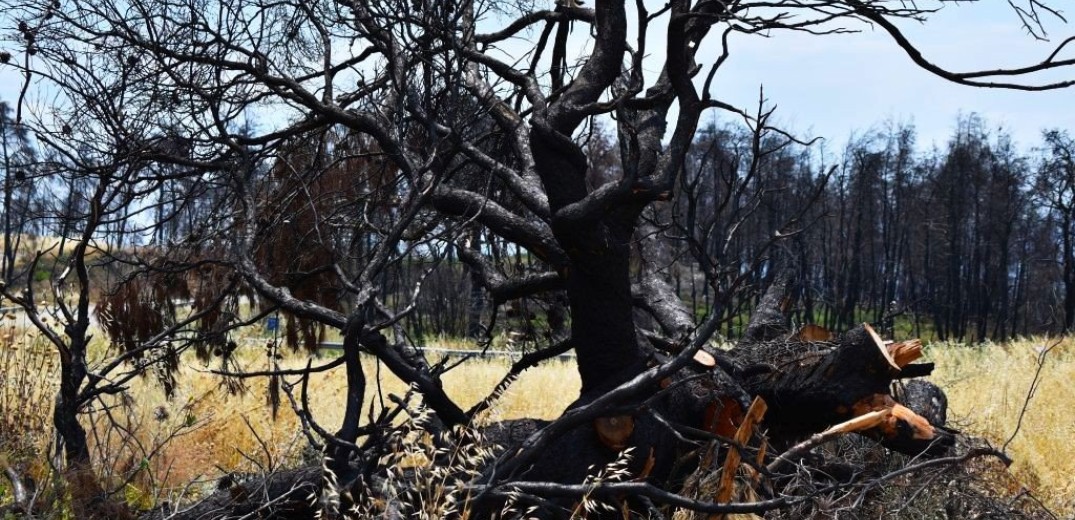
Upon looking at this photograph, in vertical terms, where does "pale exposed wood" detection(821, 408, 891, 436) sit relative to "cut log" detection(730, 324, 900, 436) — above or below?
below

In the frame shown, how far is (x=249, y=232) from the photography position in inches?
206

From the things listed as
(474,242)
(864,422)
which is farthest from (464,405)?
(864,422)

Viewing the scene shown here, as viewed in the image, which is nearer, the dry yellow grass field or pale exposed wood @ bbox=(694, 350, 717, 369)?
pale exposed wood @ bbox=(694, 350, 717, 369)

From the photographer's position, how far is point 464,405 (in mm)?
10812

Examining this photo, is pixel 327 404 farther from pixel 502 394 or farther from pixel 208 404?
pixel 502 394

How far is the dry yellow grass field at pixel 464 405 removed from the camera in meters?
7.12

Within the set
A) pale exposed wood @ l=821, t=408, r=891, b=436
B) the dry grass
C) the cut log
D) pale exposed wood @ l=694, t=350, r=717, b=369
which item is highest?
pale exposed wood @ l=694, t=350, r=717, b=369

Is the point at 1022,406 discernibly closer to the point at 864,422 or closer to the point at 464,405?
the point at 864,422

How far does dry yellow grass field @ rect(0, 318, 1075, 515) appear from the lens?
7.12m

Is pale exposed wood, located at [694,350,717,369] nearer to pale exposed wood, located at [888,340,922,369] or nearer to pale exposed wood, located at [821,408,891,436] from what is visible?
pale exposed wood, located at [821,408,891,436]

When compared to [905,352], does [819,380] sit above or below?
below

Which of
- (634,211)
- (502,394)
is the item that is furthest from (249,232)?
(634,211)

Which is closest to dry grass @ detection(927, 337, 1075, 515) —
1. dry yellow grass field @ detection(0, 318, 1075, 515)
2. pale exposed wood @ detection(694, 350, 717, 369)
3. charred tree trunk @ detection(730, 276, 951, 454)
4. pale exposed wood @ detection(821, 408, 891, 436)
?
dry yellow grass field @ detection(0, 318, 1075, 515)

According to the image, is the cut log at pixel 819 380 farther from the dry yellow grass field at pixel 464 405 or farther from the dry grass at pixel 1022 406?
the dry grass at pixel 1022 406
